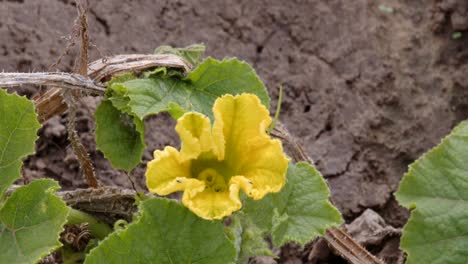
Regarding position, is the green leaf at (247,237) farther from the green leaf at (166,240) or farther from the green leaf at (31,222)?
the green leaf at (31,222)

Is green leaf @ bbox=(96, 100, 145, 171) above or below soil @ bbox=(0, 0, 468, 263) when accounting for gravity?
below

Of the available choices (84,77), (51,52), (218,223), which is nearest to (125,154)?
(84,77)

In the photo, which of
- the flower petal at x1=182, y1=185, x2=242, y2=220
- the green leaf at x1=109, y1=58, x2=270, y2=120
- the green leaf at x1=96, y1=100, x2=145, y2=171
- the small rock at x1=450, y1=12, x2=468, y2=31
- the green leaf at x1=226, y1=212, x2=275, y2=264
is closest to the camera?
the flower petal at x1=182, y1=185, x2=242, y2=220

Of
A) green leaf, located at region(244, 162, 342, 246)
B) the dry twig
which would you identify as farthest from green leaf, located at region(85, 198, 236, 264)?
the dry twig

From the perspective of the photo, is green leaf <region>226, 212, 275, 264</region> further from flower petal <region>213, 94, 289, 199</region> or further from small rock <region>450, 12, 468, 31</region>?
Answer: small rock <region>450, 12, 468, 31</region>

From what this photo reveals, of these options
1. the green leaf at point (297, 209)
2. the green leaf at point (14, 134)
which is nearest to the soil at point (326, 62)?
the green leaf at point (14, 134)

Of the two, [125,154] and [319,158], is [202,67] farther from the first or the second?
[319,158]

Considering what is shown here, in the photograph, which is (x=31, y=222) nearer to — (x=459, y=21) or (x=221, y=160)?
(x=221, y=160)
